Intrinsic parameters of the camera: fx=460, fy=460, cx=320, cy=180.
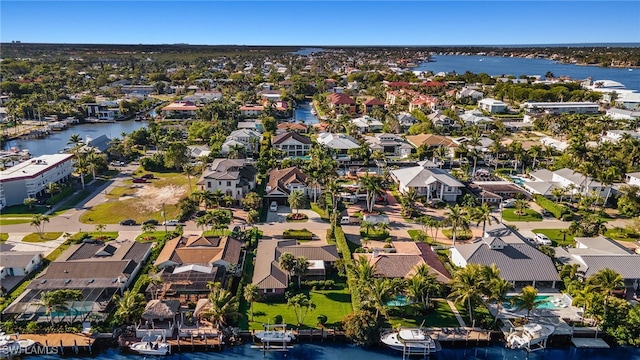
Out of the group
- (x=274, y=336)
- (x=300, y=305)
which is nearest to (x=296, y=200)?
(x=300, y=305)

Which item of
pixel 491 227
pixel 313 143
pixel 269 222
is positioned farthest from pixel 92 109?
pixel 491 227

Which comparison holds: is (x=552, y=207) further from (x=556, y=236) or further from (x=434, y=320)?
(x=434, y=320)

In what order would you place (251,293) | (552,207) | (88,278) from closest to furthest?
(251,293)
(88,278)
(552,207)

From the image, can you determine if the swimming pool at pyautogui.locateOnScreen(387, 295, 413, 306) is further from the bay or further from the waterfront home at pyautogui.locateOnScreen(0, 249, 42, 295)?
the bay

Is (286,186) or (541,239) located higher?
(286,186)

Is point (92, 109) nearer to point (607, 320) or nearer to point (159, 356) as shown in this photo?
point (159, 356)
